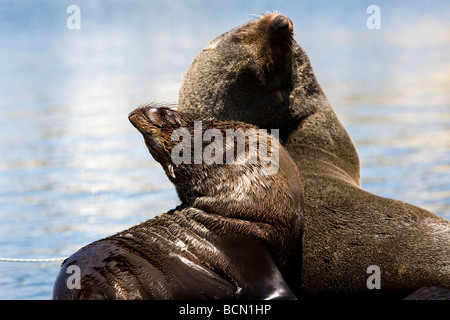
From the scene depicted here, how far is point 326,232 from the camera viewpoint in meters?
4.54

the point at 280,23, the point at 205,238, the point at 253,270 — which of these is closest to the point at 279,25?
the point at 280,23

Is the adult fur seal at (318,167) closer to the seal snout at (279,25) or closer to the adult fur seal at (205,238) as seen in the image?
the seal snout at (279,25)

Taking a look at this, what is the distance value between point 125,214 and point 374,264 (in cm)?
368

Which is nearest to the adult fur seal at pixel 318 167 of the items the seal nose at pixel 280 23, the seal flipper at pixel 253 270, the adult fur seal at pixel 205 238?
the seal nose at pixel 280 23

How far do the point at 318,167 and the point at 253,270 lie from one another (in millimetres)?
1846

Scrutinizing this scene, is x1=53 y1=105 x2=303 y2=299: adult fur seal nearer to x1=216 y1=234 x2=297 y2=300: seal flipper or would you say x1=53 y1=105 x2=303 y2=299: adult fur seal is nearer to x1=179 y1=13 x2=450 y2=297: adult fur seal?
x1=216 y1=234 x2=297 y2=300: seal flipper

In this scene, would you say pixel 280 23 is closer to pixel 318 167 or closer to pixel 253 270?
pixel 318 167

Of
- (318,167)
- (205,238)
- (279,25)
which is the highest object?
(279,25)

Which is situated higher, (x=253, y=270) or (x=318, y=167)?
(x=318, y=167)

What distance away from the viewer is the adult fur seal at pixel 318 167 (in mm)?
4355

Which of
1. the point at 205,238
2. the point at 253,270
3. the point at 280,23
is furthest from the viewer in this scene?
the point at 280,23

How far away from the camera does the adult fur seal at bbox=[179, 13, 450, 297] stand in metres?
4.36

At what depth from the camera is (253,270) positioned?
11.7ft

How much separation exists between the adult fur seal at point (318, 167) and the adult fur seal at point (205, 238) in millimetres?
435
